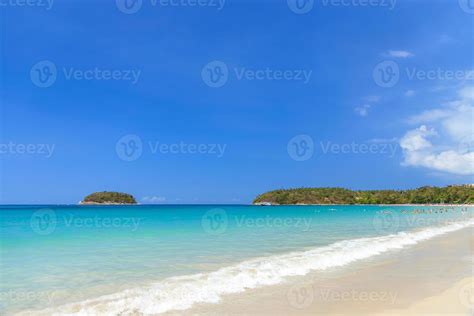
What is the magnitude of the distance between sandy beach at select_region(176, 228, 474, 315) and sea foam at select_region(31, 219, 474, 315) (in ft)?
1.75

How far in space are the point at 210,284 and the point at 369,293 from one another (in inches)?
163

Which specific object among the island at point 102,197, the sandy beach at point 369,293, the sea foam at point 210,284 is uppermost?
the island at point 102,197

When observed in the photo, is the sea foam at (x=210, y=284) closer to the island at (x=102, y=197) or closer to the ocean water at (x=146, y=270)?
the ocean water at (x=146, y=270)

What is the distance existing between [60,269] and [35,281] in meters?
1.83

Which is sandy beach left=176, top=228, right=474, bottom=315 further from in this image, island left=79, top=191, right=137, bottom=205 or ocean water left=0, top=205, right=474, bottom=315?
island left=79, top=191, right=137, bottom=205

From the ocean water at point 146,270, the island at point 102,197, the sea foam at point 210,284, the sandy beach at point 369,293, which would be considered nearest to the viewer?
the sandy beach at point 369,293

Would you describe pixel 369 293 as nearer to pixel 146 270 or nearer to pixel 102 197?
pixel 146 270

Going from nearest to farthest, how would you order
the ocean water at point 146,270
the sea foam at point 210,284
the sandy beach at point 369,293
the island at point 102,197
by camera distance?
the sandy beach at point 369,293
the sea foam at point 210,284
the ocean water at point 146,270
the island at point 102,197

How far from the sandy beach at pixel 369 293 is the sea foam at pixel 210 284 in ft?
1.75

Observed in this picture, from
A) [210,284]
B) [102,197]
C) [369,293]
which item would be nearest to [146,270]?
[210,284]

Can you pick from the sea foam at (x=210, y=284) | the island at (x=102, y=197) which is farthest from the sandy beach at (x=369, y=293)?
the island at (x=102, y=197)

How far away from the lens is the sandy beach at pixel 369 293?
24.8ft

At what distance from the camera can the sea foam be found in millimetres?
7852

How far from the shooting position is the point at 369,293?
8891 mm
